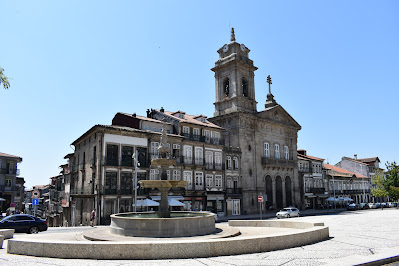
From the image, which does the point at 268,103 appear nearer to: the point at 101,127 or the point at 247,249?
the point at 101,127

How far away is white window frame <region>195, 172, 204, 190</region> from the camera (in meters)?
38.1

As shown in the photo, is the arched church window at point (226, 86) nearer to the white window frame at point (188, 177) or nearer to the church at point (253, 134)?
the church at point (253, 134)

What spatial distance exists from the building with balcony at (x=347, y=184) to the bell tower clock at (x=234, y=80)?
25264mm

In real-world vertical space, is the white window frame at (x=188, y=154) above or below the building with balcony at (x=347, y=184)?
above

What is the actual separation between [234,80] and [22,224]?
36.8 meters

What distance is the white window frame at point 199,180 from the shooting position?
125 ft

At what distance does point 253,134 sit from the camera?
47875 mm

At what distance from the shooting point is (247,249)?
10117mm

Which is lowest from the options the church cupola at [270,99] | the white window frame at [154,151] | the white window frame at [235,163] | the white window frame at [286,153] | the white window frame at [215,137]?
the white window frame at [235,163]

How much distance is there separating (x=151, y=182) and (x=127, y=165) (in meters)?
18.8

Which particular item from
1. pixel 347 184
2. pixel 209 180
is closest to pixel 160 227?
pixel 209 180

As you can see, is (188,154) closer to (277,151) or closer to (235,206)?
(235,206)

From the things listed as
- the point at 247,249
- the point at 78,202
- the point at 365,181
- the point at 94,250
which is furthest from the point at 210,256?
the point at 365,181

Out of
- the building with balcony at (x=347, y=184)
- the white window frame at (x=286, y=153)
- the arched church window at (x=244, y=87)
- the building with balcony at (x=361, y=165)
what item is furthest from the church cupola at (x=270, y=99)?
the building with balcony at (x=361, y=165)
